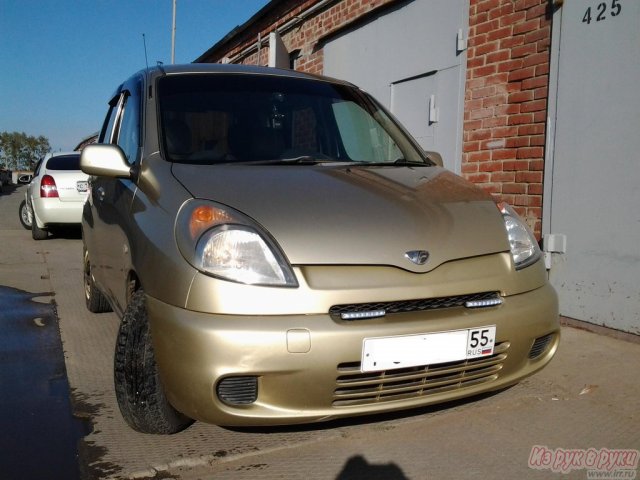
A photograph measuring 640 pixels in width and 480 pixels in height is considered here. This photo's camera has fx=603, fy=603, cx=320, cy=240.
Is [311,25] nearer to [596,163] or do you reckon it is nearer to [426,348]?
[596,163]

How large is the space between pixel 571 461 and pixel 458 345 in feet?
2.40

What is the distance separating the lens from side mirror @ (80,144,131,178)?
287cm

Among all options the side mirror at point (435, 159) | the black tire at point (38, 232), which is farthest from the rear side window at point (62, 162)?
the side mirror at point (435, 159)

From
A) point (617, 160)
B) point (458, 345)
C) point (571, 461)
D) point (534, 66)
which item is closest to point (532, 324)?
point (458, 345)

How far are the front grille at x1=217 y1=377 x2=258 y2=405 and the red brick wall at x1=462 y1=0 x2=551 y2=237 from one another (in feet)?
10.2

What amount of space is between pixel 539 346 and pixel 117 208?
7.05 feet

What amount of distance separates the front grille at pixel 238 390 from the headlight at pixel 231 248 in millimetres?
339

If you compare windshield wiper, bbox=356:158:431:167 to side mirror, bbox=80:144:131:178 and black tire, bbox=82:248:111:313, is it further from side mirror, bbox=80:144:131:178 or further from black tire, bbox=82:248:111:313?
black tire, bbox=82:248:111:313

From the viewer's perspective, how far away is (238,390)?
210 cm

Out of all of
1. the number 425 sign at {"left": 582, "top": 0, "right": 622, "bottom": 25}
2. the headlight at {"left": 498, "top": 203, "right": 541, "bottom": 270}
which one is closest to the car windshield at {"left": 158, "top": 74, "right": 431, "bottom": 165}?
the headlight at {"left": 498, "top": 203, "right": 541, "bottom": 270}

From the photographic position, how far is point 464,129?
17.3 ft

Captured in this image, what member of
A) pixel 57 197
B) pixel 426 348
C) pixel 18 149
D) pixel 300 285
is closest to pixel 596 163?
pixel 426 348

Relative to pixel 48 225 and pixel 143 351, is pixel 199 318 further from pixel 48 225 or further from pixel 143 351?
pixel 48 225

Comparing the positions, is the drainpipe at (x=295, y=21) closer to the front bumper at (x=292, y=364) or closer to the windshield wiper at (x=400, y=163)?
the windshield wiper at (x=400, y=163)
